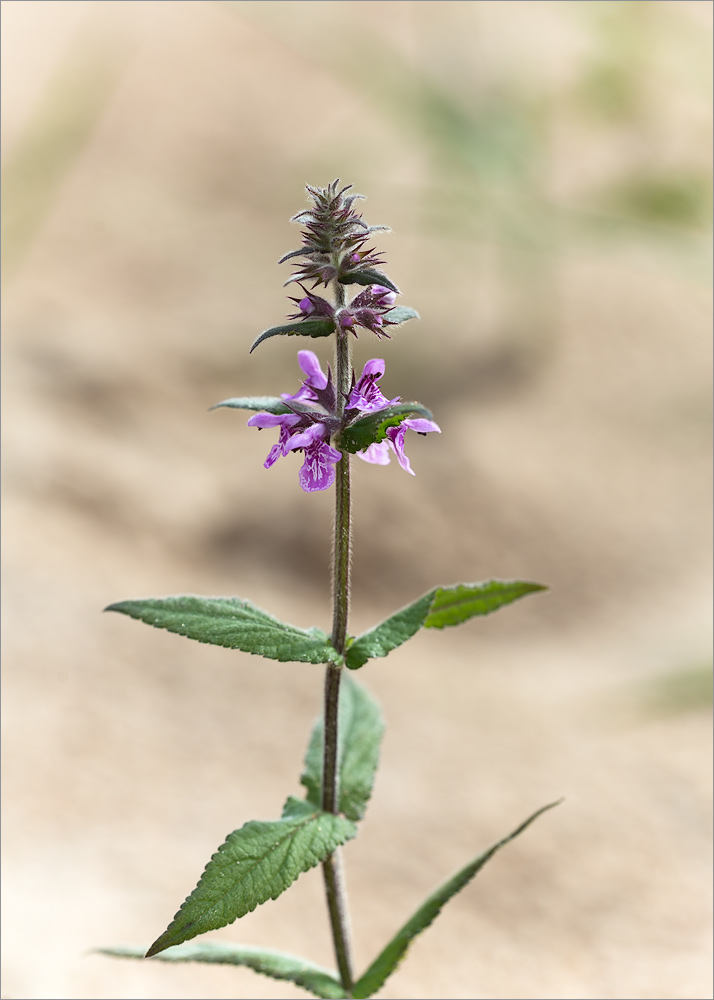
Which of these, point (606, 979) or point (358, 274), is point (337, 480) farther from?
point (606, 979)

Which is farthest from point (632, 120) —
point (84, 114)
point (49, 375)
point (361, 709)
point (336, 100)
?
point (361, 709)

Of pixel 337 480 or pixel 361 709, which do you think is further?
pixel 361 709

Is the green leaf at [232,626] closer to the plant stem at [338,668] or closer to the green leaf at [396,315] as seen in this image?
the plant stem at [338,668]

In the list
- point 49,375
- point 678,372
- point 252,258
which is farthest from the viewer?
point 252,258

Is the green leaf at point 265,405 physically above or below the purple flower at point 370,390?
below

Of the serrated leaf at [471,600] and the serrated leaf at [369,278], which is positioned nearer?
the serrated leaf at [369,278]

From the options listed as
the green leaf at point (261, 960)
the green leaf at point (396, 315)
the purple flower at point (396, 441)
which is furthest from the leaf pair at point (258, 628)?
the green leaf at point (261, 960)

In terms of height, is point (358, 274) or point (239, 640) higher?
point (358, 274)

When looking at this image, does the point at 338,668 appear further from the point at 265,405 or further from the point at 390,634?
the point at 265,405

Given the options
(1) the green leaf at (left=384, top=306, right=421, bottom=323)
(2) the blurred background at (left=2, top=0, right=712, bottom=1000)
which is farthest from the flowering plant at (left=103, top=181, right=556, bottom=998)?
(2) the blurred background at (left=2, top=0, right=712, bottom=1000)
